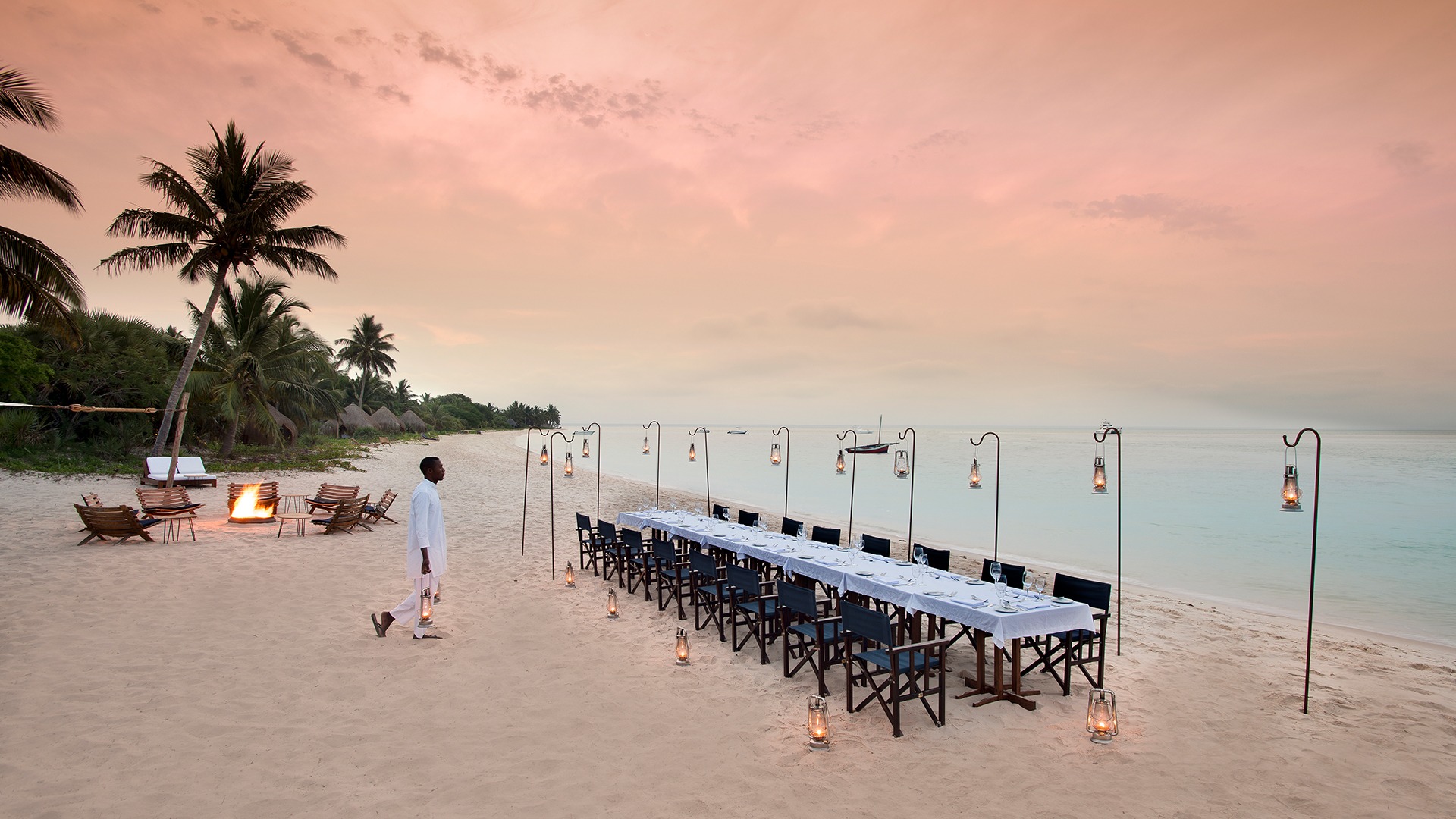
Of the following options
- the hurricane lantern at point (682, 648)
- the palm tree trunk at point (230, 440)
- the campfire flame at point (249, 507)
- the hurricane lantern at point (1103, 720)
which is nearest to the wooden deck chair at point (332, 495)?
the campfire flame at point (249, 507)

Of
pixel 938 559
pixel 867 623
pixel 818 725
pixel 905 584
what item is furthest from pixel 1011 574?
pixel 818 725

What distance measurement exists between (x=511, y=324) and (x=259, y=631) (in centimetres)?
3380

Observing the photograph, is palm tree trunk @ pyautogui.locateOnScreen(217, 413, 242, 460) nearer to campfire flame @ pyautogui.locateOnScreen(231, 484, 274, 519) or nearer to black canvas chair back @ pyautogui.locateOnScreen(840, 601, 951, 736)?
campfire flame @ pyautogui.locateOnScreen(231, 484, 274, 519)

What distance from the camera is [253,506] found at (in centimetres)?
1267

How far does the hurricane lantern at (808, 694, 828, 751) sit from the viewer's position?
14.3 ft

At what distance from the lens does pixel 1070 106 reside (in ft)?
43.2

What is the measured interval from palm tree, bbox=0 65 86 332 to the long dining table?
11.9 m

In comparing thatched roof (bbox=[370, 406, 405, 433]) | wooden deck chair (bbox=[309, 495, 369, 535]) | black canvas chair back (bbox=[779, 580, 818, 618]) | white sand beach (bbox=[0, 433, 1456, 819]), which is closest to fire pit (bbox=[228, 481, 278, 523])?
wooden deck chair (bbox=[309, 495, 369, 535])

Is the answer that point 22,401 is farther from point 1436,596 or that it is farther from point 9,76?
point 1436,596

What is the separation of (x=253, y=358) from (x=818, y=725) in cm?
2584

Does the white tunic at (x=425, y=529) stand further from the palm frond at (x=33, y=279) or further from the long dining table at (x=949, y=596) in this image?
the palm frond at (x=33, y=279)

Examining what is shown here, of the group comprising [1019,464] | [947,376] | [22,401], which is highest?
[947,376]

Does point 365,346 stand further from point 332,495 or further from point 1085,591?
point 1085,591

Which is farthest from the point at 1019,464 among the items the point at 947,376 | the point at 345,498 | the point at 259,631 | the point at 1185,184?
the point at 259,631
